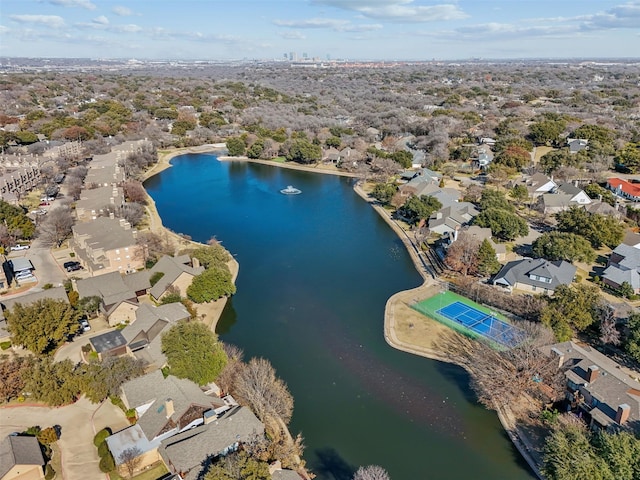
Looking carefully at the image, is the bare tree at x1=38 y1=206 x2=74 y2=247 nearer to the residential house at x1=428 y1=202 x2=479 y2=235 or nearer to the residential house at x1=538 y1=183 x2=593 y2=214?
the residential house at x1=428 y1=202 x2=479 y2=235

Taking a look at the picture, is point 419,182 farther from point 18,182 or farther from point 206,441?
point 18,182

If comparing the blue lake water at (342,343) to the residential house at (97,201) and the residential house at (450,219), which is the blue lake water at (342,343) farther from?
the residential house at (97,201)

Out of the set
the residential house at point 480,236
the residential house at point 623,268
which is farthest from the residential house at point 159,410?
the residential house at point 623,268

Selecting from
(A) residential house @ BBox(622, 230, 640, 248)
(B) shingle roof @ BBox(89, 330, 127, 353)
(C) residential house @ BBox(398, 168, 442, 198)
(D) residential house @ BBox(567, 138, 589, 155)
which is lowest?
(B) shingle roof @ BBox(89, 330, 127, 353)

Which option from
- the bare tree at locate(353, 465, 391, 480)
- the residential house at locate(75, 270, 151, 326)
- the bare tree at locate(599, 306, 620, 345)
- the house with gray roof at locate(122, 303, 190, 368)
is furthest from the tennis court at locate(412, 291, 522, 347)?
the residential house at locate(75, 270, 151, 326)

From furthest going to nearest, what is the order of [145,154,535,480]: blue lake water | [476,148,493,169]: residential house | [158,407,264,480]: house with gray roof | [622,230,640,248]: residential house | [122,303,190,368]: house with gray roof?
[476,148,493,169]: residential house → [622,230,640,248]: residential house → [122,303,190,368]: house with gray roof → [145,154,535,480]: blue lake water → [158,407,264,480]: house with gray roof

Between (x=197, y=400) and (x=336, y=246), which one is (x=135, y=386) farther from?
(x=336, y=246)

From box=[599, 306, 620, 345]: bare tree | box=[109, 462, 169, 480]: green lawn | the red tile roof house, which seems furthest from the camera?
the red tile roof house
